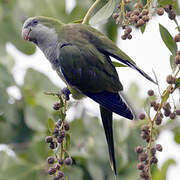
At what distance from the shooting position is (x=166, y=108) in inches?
67.7

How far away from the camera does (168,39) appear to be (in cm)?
182

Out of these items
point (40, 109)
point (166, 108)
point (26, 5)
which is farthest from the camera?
point (26, 5)

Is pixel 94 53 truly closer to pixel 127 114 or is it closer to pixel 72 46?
pixel 72 46

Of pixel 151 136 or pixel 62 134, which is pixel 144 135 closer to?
pixel 151 136

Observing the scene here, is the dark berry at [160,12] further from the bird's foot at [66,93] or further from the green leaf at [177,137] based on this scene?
the green leaf at [177,137]

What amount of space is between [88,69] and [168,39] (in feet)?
2.09

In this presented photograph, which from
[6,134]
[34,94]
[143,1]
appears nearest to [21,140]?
[6,134]

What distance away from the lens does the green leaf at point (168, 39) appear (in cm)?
180

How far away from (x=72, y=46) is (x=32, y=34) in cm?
39

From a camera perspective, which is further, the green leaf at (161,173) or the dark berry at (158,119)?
the green leaf at (161,173)

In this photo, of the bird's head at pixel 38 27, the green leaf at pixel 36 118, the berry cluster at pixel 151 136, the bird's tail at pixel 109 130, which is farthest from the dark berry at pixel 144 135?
the green leaf at pixel 36 118

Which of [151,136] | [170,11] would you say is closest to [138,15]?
[170,11]

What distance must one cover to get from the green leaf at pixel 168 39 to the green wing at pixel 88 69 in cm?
51

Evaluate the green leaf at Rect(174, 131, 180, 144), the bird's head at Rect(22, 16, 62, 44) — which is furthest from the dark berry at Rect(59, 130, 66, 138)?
the green leaf at Rect(174, 131, 180, 144)
